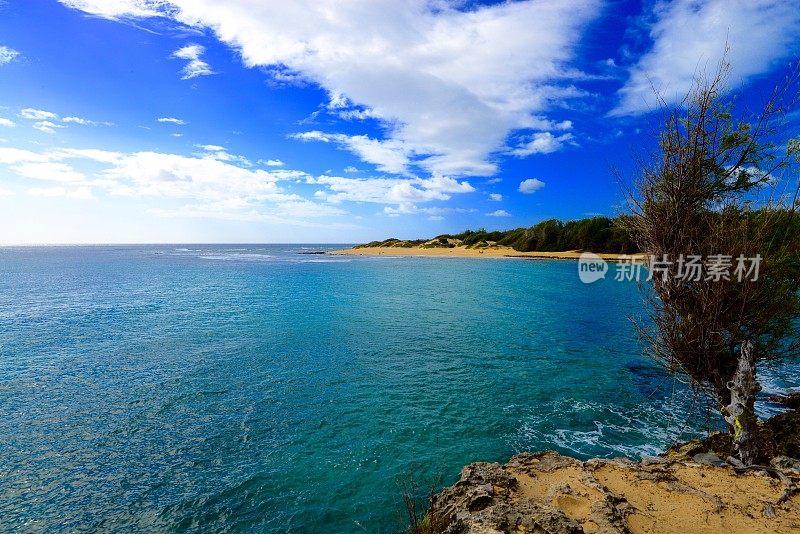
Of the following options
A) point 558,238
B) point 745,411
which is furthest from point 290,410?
point 558,238

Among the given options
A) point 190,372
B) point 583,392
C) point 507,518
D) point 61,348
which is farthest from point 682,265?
point 61,348

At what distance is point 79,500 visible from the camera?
8.37 metres

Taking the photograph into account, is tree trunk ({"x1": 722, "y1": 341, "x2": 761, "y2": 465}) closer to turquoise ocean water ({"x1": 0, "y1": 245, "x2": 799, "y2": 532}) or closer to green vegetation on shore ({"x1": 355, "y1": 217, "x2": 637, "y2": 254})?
turquoise ocean water ({"x1": 0, "y1": 245, "x2": 799, "y2": 532})

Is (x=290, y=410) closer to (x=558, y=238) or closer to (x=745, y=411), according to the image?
(x=745, y=411)

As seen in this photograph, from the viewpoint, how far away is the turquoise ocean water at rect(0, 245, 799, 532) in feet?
27.7

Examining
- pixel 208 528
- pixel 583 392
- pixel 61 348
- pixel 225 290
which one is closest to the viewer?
pixel 208 528

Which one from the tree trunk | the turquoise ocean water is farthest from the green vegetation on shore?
the tree trunk

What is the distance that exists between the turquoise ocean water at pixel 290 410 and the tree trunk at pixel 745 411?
2.63m

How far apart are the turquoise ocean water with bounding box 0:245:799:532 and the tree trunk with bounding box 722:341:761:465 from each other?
2.63 meters

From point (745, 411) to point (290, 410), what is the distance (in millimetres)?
12170

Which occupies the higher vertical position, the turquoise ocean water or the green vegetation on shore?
the green vegetation on shore

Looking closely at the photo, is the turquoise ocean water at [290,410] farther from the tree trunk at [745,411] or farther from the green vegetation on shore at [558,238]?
the green vegetation on shore at [558,238]

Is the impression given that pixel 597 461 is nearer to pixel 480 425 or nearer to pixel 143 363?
pixel 480 425

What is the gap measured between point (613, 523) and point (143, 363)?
61.4 ft
